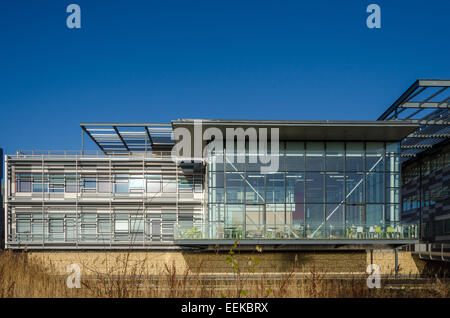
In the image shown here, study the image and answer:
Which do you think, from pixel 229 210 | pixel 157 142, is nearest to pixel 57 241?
pixel 157 142

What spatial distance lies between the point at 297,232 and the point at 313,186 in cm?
310

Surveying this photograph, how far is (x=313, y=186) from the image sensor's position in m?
22.7

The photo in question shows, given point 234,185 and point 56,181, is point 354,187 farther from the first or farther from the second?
point 56,181

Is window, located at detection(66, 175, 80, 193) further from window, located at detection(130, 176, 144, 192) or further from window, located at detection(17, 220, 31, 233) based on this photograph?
window, located at detection(130, 176, 144, 192)

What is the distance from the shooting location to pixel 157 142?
3061 cm

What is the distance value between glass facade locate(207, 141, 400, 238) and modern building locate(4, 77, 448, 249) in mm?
61

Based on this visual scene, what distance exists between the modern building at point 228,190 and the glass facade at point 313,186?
0.20ft

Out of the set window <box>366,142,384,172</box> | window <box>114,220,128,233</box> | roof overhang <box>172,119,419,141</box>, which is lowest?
window <box>114,220,128,233</box>

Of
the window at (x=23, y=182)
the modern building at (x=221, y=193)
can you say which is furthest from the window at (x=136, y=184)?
the window at (x=23, y=182)

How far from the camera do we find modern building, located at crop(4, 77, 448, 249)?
2105cm

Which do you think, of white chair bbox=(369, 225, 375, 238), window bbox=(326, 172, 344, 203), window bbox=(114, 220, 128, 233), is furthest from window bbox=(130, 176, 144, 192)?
white chair bbox=(369, 225, 375, 238)

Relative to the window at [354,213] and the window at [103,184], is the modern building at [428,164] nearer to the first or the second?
the window at [354,213]

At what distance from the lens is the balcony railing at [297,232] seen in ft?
68.4

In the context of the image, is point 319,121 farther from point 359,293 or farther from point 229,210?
point 359,293
